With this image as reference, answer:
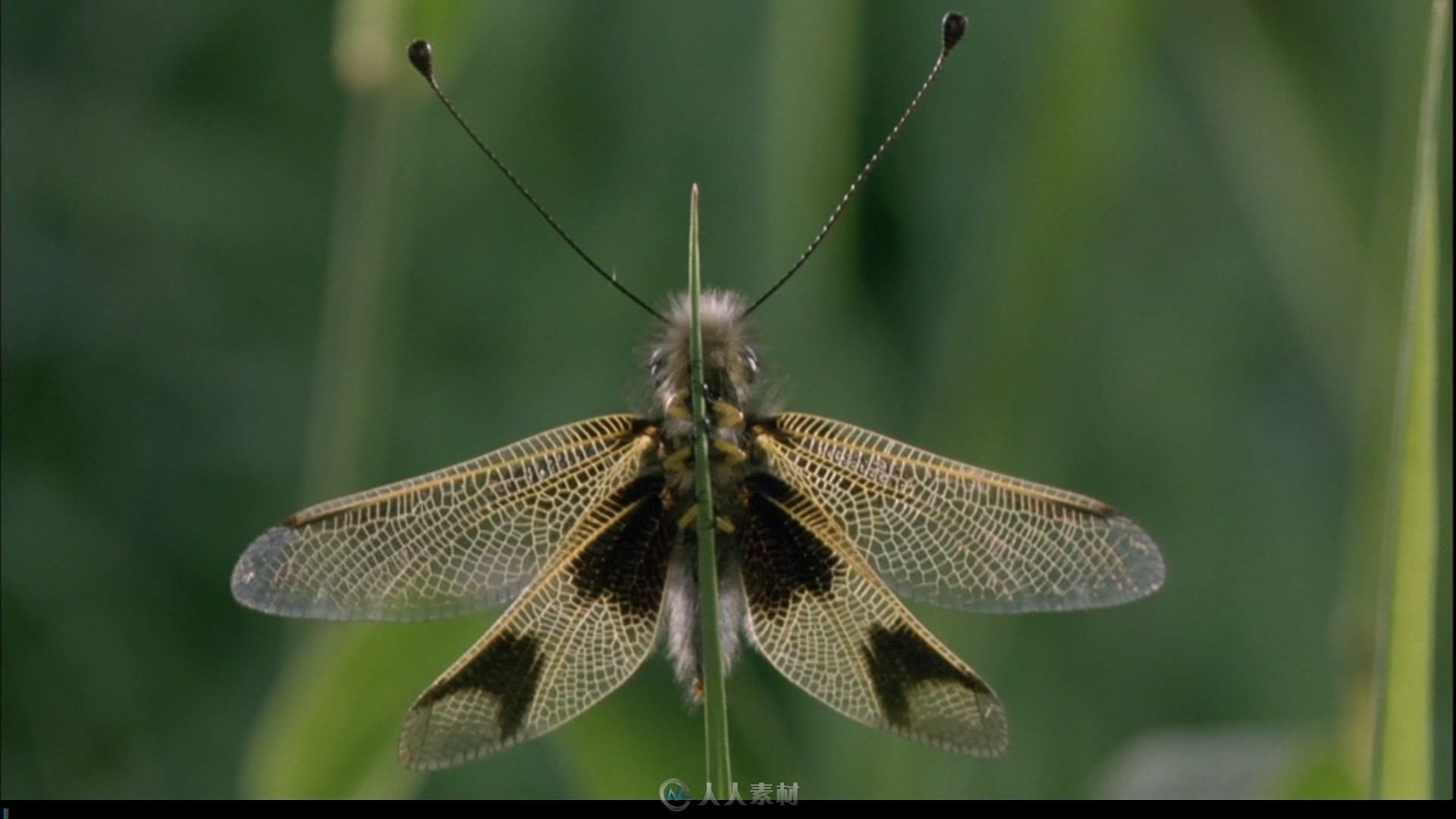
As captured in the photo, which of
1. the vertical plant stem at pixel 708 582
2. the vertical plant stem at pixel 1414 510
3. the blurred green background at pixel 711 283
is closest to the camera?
the vertical plant stem at pixel 708 582

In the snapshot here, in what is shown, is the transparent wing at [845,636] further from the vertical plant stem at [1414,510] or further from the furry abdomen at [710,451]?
the vertical plant stem at [1414,510]

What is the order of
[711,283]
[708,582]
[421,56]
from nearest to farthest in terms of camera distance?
[708,582] < [421,56] < [711,283]

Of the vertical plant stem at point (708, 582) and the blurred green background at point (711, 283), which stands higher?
the blurred green background at point (711, 283)

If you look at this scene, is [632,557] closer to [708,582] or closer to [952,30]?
[708,582]

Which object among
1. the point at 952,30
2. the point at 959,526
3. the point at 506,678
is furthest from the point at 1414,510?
the point at 506,678

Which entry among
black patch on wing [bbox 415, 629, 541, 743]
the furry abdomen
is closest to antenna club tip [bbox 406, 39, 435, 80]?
the furry abdomen

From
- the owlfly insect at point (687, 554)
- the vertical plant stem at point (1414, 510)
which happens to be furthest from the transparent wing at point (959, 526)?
the vertical plant stem at point (1414, 510)

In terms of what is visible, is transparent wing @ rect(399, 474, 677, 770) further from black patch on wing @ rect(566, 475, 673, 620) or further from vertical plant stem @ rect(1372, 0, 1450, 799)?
vertical plant stem @ rect(1372, 0, 1450, 799)
